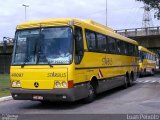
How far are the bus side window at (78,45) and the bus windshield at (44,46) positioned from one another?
36cm

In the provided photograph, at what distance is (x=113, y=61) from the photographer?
20766 millimetres

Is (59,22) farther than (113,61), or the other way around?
(113,61)

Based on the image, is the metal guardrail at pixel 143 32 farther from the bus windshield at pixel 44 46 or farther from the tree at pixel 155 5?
the bus windshield at pixel 44 46

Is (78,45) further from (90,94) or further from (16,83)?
(16,83)

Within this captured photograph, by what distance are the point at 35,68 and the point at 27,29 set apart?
1.65 m

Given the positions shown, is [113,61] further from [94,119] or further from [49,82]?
[94,119]

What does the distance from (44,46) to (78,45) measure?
1.25 metres

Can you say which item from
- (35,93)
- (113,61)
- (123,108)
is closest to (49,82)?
(35,93)

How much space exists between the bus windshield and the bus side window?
0.36 meters

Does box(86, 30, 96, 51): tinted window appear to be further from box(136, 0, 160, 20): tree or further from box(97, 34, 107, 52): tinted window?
box(136, 0, 160, 20): tree

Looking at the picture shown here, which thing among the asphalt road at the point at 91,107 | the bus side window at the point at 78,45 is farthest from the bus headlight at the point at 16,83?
the bus side window at the point at 78,45

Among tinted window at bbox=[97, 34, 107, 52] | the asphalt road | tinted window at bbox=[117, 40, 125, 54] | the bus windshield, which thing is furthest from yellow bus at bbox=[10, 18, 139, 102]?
tinted window at bbox=[117, 40, 125, 54]

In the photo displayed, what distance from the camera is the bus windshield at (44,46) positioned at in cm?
1452

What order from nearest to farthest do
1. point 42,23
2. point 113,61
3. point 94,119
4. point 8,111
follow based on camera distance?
point 94,119 < point 8,111 < point 42,23 < point 113,61
